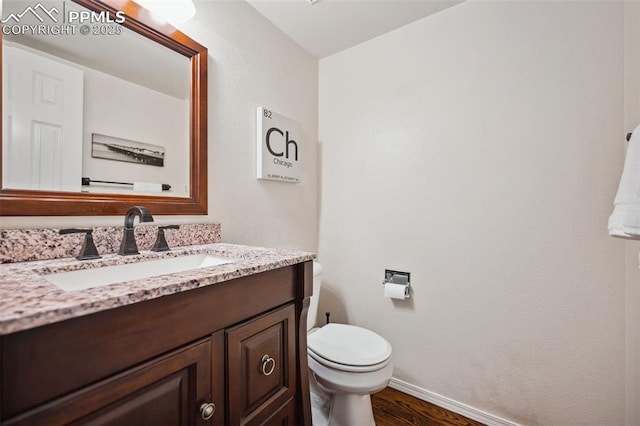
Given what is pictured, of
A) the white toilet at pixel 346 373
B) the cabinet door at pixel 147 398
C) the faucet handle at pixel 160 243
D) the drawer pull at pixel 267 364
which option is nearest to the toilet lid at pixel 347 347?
the white toilet at pixel 346 373

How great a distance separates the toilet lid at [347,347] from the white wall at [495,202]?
0.38 meters

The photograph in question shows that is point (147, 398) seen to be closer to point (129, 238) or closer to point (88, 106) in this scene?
point (129, 238)

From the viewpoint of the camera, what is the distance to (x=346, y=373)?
1.26 m

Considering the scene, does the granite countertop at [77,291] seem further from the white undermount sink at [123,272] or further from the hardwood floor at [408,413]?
the hardwood floor at [408,413]

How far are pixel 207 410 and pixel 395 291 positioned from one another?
48.2 inches

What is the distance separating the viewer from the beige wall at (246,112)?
1.38m

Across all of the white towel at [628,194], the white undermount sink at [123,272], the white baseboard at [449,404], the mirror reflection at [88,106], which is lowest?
the white baseboard at [449,404]

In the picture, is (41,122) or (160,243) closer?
(41,122)

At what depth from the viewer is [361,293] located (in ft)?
6.29

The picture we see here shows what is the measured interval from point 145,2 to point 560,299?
2202 millimetres

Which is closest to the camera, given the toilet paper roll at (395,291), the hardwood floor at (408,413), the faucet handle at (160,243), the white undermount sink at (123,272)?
the white undermount sink at (123,272)

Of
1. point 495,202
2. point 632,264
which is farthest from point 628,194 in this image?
point 495,202

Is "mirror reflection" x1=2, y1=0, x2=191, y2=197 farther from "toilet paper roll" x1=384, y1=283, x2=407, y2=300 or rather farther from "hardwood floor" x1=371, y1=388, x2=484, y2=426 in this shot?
"hardwood floor" x1=371, y1=388, x2=484, y2=426

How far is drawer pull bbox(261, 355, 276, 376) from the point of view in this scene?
86cm
